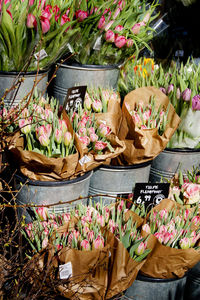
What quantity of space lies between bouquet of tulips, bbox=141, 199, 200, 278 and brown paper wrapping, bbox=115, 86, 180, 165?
296 mm

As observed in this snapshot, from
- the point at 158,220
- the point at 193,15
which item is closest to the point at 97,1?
the point at 158,220

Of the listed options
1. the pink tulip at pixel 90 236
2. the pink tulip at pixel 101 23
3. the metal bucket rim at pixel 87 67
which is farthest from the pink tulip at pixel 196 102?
the pink tulip at pixel 90 236

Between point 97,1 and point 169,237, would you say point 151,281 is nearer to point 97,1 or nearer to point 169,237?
point 169,237

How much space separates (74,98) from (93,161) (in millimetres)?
332

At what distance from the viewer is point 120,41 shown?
2068 mm

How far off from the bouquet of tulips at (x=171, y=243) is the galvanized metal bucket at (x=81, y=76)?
79cm

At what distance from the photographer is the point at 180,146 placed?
2.14m

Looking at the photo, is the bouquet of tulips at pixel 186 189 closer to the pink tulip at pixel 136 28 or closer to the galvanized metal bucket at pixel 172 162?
the galvanized metal bucket at pixel 172 162

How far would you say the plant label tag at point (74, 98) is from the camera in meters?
1.80

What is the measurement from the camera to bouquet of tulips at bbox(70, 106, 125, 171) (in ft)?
5.39

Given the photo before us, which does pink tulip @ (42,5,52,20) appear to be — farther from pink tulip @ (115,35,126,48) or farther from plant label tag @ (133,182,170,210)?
plant label tag @ (133,182,170,210)

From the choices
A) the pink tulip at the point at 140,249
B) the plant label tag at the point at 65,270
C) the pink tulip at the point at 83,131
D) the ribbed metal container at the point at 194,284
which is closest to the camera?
the plant label tag at the point at 65,270

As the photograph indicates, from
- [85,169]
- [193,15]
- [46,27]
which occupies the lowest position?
[85,169]

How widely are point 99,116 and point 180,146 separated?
0.56 m
